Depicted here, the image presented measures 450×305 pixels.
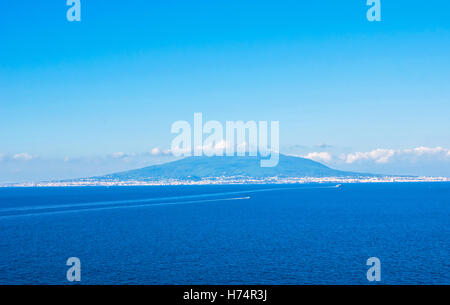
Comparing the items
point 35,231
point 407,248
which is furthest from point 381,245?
point 35,231

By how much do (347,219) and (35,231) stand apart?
85.2m

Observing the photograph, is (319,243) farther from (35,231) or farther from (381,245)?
(35,231)

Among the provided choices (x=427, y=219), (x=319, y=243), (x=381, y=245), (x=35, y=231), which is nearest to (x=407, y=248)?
(x=381, y=245)

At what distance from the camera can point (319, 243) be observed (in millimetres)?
80188

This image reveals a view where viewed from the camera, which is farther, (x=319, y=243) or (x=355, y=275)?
(x=319, y=243)
